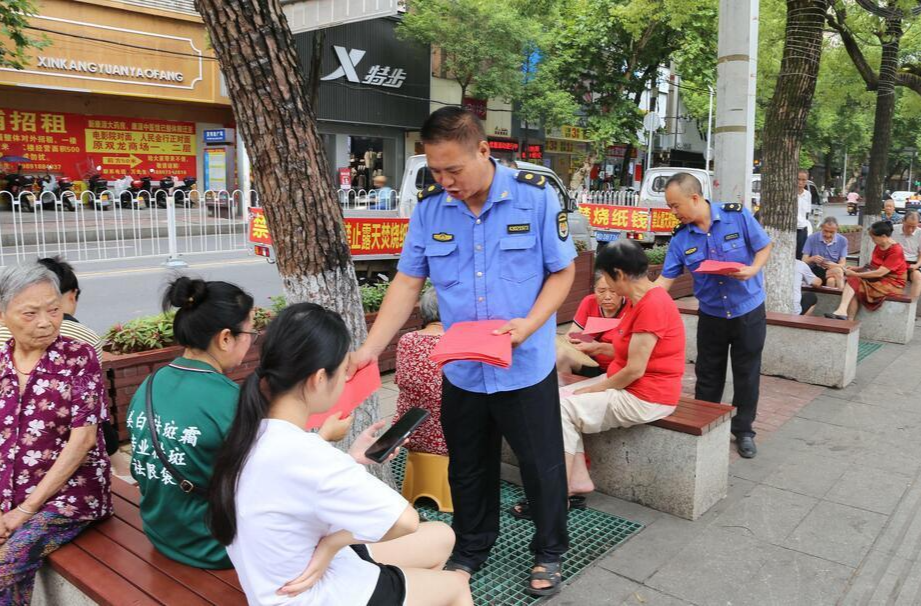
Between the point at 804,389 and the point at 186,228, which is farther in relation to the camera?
the point at 186,228

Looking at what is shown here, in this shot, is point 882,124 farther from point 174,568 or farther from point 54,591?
point 54,591

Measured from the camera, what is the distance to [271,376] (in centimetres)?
179

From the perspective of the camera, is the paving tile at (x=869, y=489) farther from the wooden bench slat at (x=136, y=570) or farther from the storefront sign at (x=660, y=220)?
the storefront sign at (x=660, y=220)

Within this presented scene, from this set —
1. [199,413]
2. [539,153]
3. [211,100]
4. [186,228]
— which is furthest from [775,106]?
[539,153]

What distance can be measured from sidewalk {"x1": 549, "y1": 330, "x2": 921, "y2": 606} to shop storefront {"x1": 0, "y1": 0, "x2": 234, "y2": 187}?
17797mm

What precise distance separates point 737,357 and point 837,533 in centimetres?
130

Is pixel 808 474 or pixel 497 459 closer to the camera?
pixel 497 459

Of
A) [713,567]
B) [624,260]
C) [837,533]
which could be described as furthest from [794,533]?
[624,260]

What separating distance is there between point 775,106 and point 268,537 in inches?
259

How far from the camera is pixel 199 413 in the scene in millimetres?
2107

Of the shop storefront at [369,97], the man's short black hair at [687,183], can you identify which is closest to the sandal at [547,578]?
the man's short black hair at [687,183]

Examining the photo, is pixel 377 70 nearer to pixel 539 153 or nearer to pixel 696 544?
pixel 539 153

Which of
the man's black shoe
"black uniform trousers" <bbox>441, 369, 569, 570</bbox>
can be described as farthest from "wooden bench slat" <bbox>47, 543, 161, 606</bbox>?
the man's black shoe

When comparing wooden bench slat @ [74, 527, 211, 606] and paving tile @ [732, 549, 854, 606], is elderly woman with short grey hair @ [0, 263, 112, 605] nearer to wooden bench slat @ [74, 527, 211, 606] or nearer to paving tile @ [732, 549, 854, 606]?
wooden bench slat @ [74, 527, 211, 606]
